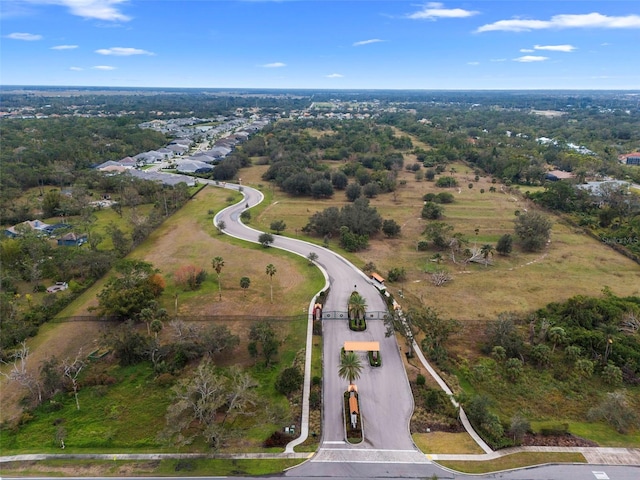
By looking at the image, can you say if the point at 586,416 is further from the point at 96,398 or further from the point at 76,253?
the point at 76,253

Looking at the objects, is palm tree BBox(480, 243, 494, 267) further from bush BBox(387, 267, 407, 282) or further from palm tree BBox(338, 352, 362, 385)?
palm tree BBox(338, 352, 362, 385)

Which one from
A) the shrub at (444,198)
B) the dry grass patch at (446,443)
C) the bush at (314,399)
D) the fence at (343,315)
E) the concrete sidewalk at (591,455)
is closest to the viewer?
the concrete sidewalk at (591,455)

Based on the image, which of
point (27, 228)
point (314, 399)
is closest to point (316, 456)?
point (314, 399)

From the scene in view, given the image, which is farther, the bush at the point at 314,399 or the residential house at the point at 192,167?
the residential house at the point at 192,167

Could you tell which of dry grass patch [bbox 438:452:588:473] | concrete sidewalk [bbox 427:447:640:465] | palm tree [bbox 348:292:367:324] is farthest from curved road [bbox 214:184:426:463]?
concrete sidewalk [bbox 427:447:640:465]

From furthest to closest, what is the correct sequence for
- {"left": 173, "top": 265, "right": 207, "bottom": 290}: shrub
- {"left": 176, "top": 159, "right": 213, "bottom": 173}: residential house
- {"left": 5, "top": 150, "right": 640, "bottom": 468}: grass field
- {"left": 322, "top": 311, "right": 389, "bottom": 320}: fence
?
{"left": 176, "top": 159, "right": 213, "bottom": 173}: residential house → {"left": 173, "top": 265, "right": 207, "bottom": 290}: shrub → {"left": 322, "top": 311, "right": 389, "bottom": 320}: fence → {"left": 5, "top": 150, "right": 640, "bottom": 468}: grass field

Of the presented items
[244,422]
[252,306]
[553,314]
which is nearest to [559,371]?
[553,314]

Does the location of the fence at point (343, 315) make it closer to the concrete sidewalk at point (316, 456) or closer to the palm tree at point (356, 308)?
the palm tree at point (356, 308)

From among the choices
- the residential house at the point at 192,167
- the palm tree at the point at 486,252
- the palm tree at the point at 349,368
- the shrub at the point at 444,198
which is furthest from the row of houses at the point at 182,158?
the palm tree at the point at 349,368
